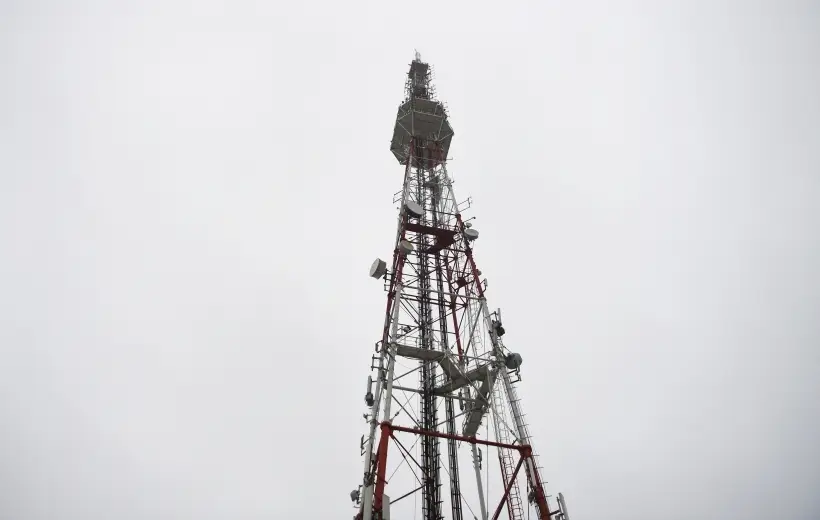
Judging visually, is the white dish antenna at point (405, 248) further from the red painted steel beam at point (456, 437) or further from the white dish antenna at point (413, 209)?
the red painted steel beam at point (456, 437)

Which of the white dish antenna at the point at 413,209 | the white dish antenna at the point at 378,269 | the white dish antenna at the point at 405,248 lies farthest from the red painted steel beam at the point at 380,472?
the white dish antenna at the point at 413,209

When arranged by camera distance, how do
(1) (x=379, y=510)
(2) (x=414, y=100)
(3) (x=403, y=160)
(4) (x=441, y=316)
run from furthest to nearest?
1. (3) (x=403, y=160)
2. (2) (x=414, y=100)
3. (4) (x=441, y=316)
4. (1) (x=379, y=510)

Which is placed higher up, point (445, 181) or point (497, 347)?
point (445, 181)

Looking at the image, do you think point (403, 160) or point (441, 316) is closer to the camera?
point (441, 316)

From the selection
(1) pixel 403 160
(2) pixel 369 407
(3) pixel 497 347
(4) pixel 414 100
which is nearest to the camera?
(2) pixel 369 407

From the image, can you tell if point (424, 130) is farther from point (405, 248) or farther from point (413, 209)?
point (405, 248)

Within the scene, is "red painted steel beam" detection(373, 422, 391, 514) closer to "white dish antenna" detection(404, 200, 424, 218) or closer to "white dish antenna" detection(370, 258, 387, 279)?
"white dish antenna" detection(370, 258, 387, 279)

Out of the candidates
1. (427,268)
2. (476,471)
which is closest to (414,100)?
(427,268)

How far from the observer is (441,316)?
83.4 feet

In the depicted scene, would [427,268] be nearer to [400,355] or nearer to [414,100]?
[400,355]

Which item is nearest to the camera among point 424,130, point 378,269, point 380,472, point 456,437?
point 380,472

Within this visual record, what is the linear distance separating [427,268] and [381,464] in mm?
12910

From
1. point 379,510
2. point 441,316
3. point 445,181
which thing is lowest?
point 379,510

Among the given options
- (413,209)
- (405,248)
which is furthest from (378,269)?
(413,209)
